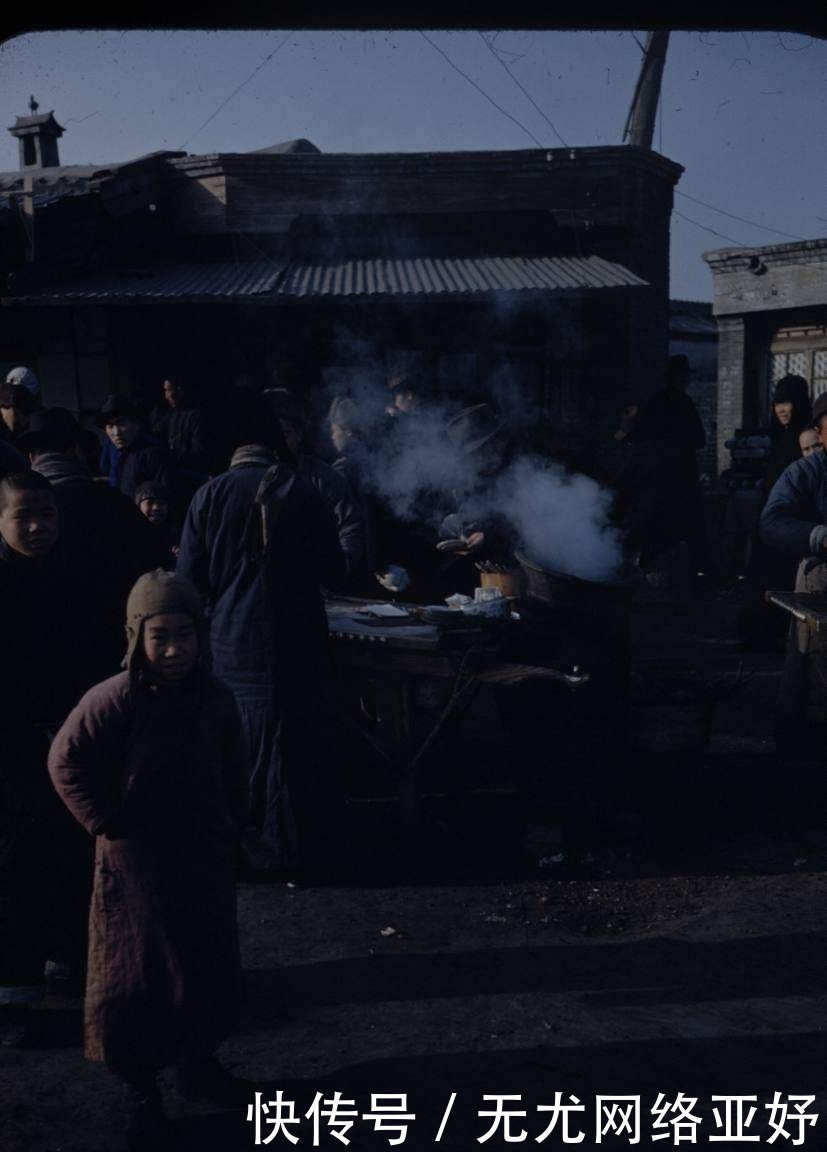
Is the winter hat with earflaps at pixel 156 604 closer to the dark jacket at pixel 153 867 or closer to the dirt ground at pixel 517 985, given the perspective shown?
the dark jacket at pixel 153 867

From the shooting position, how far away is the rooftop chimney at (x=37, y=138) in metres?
17.0

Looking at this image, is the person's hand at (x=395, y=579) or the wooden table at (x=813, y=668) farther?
the person's hand at (x=395, y=579)

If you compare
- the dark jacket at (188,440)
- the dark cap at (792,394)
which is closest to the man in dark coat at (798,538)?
the dark jacket at (188,440)

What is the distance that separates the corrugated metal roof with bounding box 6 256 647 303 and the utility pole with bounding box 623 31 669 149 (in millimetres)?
4685

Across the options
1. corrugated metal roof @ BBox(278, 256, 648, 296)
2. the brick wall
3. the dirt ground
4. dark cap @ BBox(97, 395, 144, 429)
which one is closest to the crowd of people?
the dirt ground

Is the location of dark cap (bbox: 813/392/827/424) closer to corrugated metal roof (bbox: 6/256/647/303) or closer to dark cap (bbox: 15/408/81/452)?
dark cap (bbox: 15/408/81/452)

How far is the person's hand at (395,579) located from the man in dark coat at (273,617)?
1305 millimetres

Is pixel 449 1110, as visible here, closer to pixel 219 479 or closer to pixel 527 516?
pixel 219 479

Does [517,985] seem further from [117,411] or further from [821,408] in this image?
[117,411]

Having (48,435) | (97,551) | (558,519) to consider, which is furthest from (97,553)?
(558,519)

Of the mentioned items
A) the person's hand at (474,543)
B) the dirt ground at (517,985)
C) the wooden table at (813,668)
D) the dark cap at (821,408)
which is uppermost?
the dark cap at (821,408)

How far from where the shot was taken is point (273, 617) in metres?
5.32

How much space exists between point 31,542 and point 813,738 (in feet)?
14.6

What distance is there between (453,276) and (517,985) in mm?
9381
